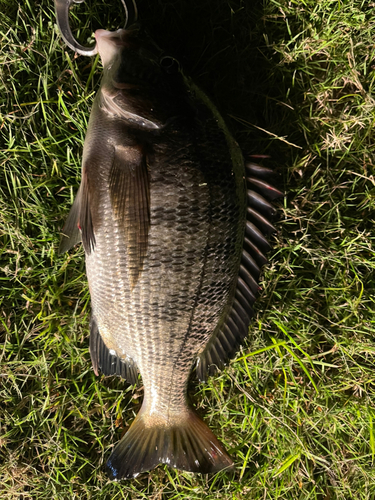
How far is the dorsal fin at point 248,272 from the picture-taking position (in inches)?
71.1

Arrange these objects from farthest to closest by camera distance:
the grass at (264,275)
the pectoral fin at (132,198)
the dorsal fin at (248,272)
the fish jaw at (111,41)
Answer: the grass at (264,275), the dorsal fin at (248,272), the fish jaw at (111,41), the pectoral fin at (132,198)

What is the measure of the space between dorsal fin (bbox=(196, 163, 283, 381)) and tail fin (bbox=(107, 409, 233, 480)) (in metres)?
0.31

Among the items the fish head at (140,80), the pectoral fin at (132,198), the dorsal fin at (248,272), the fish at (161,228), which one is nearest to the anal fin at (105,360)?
the fish at (161,228)

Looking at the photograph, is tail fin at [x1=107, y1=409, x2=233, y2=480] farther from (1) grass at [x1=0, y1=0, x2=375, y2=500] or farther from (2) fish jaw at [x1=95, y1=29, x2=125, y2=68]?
(2) fish jaw at [x1=95, y1=29, x2=125, y2=68]

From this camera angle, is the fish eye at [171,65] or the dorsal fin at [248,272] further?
the dorsal fin at [248,272]

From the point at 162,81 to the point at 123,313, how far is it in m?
1.11

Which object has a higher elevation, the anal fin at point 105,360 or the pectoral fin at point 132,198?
the pectoral fin at point 132,198

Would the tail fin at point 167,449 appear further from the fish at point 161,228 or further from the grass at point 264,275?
the grass at point 264,275

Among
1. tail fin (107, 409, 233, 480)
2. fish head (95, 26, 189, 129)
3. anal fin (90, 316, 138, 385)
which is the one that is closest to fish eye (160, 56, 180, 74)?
fish head (95, 26, 189, 129)

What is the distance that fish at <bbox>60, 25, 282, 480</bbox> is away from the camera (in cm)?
157

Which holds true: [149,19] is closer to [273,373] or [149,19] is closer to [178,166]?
[178,166]

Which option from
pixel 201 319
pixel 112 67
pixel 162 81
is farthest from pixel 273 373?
pixel 112 67

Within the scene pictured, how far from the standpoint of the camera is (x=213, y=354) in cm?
192

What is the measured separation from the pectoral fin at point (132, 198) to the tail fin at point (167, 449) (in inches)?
36.7
